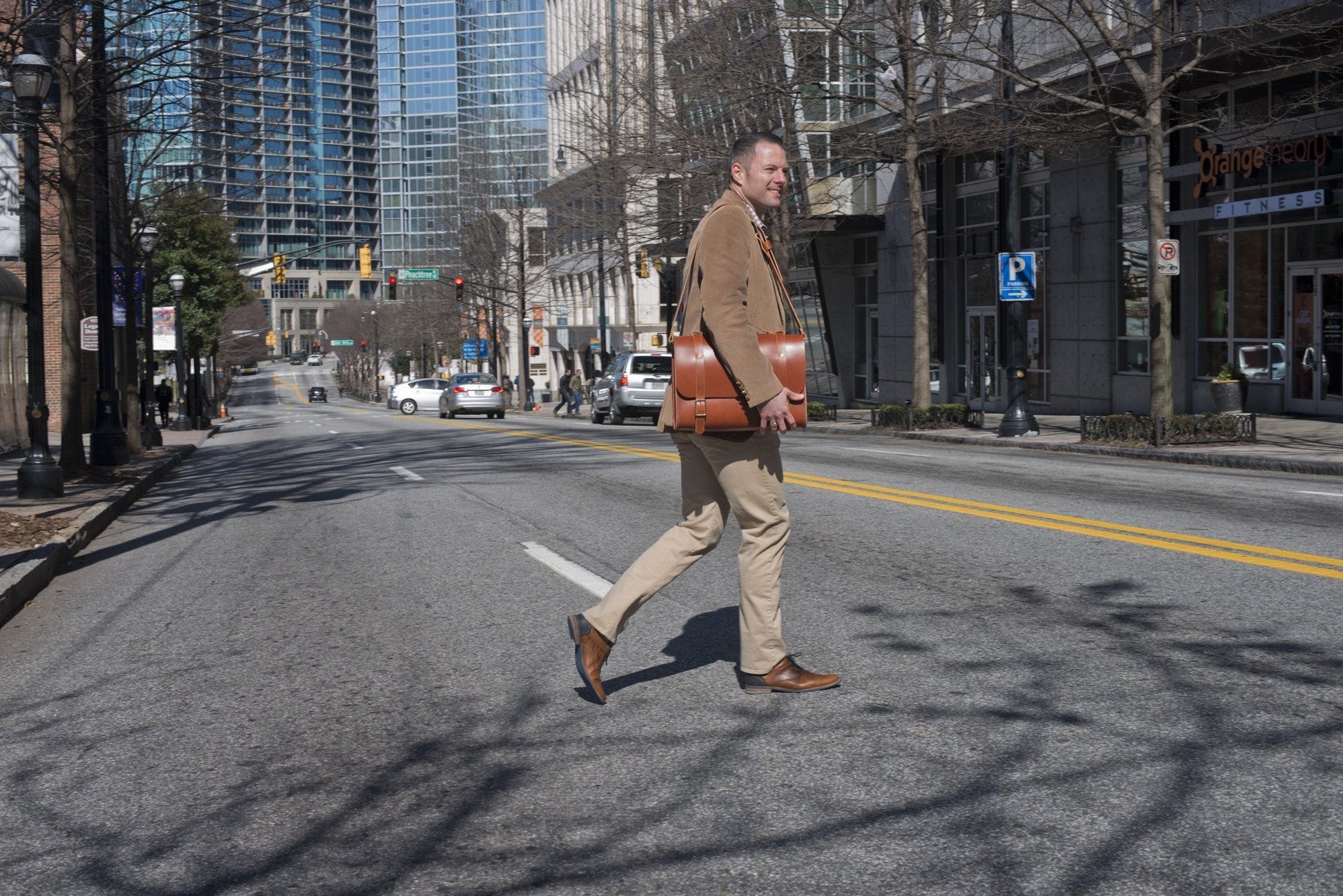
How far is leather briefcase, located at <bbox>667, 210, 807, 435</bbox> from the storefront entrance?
2124cm

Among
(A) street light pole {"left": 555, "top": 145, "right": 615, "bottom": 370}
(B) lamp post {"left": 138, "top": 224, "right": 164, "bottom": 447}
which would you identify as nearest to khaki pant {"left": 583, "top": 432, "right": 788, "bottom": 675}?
(B) lamp post {"left": 138, "top": 224, "right": 164, "bottom": 447}

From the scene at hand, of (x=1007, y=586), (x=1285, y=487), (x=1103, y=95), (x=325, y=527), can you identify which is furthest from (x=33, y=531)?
(x=1103, y=95)

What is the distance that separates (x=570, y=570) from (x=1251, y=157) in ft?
63.0

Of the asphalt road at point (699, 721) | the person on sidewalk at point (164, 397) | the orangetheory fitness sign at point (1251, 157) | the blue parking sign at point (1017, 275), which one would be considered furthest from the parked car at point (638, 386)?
the asphalt road at point (699, 721)

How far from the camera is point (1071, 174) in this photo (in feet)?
99.3

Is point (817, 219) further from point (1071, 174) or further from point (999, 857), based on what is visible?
point (999, 857)

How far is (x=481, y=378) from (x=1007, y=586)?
39.3m

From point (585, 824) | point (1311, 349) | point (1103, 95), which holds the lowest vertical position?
point (585, 824)

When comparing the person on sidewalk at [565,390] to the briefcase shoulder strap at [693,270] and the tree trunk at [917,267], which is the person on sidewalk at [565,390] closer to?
the tree trunk at [917,267]

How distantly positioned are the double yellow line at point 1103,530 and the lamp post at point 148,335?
16.8 metres

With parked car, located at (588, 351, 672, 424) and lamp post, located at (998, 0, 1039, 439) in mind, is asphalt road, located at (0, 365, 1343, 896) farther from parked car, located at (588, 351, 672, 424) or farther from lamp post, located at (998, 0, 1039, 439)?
parked car, located at (588, 351, 672, 424)

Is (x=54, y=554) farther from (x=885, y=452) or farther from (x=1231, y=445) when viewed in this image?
(x=1231, y=445)

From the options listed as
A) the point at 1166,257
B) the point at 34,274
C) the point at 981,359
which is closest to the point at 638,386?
the point at 981,359

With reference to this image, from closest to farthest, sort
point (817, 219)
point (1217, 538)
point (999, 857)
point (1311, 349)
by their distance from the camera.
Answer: point (999, 857) → point (1217, 538) → point (1311, 349) → point (817, 219)
